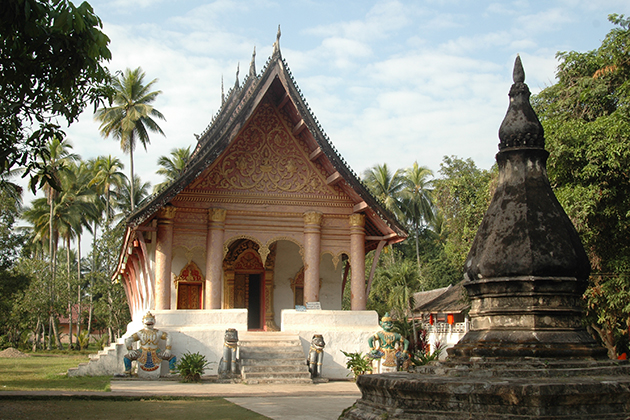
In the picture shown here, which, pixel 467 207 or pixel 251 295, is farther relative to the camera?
pixel 467 207

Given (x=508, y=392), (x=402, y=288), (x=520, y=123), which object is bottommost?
(x=508, y=392)

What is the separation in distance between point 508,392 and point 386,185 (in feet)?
132

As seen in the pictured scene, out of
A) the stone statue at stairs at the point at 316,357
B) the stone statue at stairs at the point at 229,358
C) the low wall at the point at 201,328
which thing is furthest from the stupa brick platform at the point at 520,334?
the low wall at the point at 201,328

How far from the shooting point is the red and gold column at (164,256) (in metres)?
14.3

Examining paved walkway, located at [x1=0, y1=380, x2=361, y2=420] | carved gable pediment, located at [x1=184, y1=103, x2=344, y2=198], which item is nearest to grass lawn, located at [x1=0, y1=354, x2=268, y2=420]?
paved walkway, located at [x1=0, y1=380, x2=361, y2=420]

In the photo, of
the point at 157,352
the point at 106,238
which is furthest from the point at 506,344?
the point at 106,238

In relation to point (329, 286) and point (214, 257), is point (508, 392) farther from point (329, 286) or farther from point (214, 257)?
point (329, 286)

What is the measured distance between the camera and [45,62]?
563 cm

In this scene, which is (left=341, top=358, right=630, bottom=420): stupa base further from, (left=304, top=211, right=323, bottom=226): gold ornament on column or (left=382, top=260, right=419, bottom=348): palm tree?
(left=382, top=260, right=419, bottom=348): palm tree

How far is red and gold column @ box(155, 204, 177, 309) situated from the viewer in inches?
562

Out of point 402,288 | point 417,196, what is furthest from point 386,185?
point 402,288

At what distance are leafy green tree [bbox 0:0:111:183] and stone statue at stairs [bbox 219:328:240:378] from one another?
6.99 meters

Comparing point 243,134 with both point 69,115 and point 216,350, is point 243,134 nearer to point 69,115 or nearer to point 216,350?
point 216,350

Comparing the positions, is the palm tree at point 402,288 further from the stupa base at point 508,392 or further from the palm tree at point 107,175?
the stupa base at point 508,392
